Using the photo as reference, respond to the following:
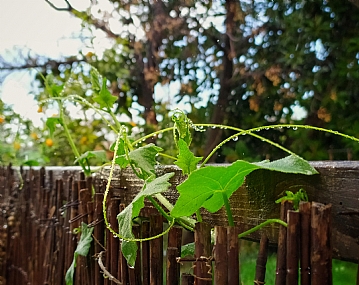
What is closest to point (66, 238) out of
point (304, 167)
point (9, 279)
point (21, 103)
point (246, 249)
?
point (246, 249)

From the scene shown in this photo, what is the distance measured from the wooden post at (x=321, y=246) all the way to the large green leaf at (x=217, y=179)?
0.13 ft

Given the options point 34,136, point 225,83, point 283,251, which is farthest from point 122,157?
point 34,136

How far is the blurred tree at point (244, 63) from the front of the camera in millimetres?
1171

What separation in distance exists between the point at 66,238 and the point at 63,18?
49.3 inches

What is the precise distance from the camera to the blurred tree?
1171 millimetres

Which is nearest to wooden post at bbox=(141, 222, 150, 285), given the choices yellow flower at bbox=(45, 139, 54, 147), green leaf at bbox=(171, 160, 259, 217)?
green leaf at bbox=(171, 160, 259, 217)

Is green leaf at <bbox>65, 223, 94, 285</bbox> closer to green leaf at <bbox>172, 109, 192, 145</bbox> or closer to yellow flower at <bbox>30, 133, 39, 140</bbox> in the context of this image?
green leaf at <bbox>172, 109, 192, 145</bbox>

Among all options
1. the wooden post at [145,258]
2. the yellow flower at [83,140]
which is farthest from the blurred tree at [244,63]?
the wooden post at [145,258]

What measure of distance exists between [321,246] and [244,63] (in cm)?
103

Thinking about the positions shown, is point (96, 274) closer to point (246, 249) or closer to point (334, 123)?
point (246, 249)

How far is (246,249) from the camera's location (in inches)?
43.8

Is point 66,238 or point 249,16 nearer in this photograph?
point 66,238

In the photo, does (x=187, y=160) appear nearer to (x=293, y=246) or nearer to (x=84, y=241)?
(x=293, y=246)

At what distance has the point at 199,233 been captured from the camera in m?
0.52
